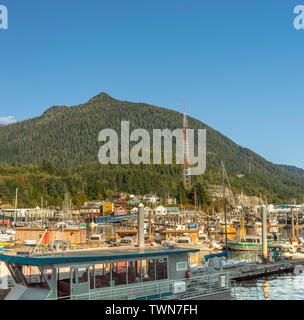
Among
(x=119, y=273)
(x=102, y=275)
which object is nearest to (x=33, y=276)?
(x=102, y=275)

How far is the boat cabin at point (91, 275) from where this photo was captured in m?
19.5

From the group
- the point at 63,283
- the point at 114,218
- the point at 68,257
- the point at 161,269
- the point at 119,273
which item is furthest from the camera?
the point at 114,218

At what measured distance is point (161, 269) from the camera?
2341 centimetres

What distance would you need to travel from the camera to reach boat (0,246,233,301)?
19.6m

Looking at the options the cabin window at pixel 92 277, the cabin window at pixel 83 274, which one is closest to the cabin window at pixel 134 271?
the cabin window at pixel 92 277

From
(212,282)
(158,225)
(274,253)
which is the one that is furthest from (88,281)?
(158,225)

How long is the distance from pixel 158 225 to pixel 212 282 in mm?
97934

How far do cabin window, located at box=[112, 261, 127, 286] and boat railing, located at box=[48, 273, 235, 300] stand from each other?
41cm

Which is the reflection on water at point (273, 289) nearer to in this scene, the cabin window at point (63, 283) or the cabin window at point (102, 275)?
the cabin window at point (102, 275)

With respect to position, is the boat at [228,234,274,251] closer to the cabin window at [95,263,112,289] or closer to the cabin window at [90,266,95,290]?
the cabin window at [95,263,112,289]

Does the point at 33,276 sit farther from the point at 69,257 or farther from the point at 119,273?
the point at 119,273

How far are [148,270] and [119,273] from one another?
194cm

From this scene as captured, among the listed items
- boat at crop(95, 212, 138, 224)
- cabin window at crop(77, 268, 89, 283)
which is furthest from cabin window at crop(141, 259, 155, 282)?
boat at crop(95, 212, 138, 224)
